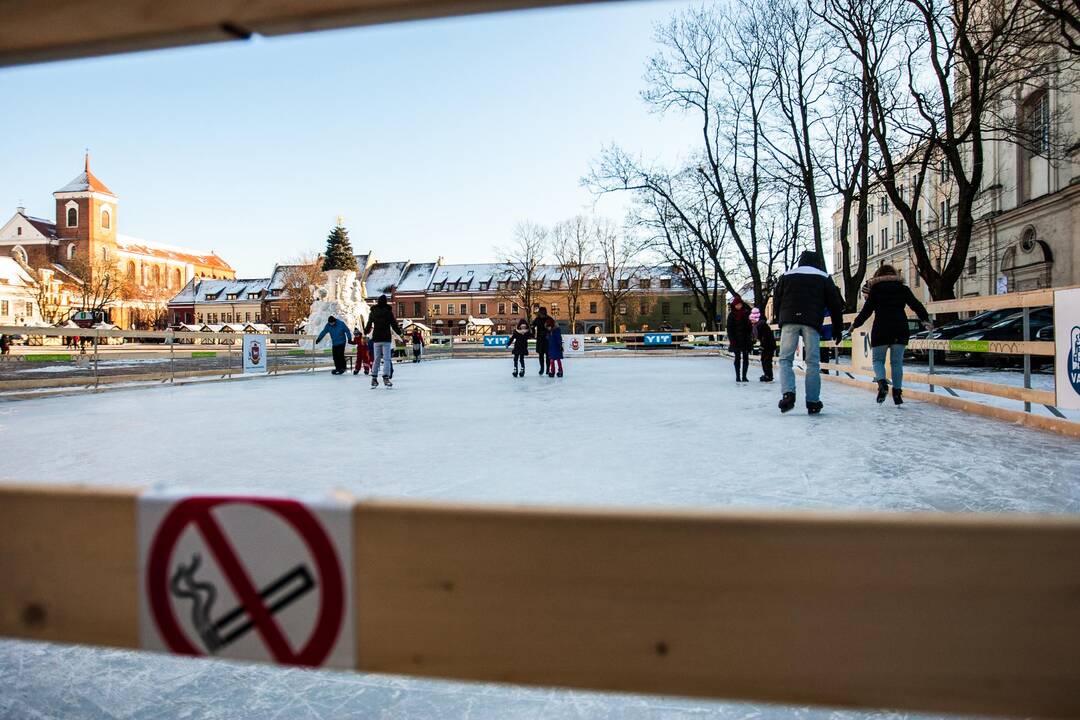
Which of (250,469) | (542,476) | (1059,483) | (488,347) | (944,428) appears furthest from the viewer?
(488,347)

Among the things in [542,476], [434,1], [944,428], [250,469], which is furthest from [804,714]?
[944,428]

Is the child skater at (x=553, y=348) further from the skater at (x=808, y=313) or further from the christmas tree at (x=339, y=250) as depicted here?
the christmas tree at (x=339, y=250)

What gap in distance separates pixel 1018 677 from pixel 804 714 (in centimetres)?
120

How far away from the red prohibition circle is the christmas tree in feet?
196

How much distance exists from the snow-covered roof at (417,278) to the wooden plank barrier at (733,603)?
85040 millimetres

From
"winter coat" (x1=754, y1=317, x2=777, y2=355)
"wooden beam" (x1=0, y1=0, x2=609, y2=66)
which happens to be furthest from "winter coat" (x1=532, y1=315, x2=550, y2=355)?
"wooden beam" (x1=0, y1=0, x2=609, y2=66)

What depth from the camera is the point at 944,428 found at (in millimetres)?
7168

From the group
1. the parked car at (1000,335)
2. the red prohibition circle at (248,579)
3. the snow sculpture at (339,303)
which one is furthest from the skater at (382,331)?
the snow sculpture at (339,303)

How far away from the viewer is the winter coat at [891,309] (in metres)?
8.95

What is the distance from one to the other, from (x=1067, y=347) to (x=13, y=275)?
74925mm

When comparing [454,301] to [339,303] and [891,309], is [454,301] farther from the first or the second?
[891,309]

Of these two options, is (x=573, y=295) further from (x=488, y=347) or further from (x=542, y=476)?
(x=542, y=476)

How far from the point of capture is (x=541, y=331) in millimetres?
17594

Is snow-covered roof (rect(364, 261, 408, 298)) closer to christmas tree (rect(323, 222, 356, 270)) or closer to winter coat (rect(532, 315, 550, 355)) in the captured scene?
christmas tree (rect(323, 222, 356, 270))
